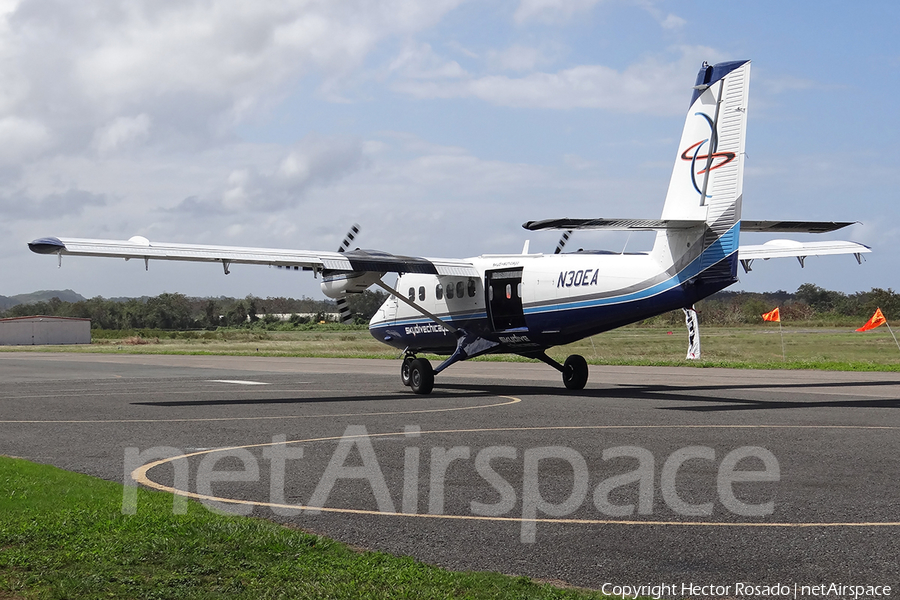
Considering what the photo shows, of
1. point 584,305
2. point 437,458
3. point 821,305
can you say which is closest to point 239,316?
point 821,305

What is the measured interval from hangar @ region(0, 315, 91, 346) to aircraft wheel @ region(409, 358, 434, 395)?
88016mm

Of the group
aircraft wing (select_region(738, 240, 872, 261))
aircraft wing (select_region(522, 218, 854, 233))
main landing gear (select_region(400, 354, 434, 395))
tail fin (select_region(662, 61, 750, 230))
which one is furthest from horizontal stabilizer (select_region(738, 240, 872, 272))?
main landing gear (select_region(400, 354, 434, 395))

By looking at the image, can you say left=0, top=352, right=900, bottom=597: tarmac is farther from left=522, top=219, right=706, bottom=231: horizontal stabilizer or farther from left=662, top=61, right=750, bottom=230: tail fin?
left=662, top=61, right=750, bottom=230: tail fin

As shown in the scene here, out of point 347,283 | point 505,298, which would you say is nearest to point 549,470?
point 505,298

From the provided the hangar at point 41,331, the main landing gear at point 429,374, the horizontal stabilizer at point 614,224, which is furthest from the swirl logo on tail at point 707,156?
the hangar at point 41,331

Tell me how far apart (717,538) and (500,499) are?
256cm

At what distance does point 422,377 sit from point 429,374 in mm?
224

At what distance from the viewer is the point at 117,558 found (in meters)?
6.95

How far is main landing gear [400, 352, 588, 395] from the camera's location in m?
25.2

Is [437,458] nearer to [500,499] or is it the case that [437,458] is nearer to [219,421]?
[500,499]

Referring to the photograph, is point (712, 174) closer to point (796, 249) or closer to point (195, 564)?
point (796, 249)

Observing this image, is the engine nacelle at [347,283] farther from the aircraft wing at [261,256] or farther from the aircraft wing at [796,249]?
the aircraft wing at [796,249]

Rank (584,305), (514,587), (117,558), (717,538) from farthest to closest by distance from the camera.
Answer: (584,305)
(717,538)
(117,558)
(514,587)

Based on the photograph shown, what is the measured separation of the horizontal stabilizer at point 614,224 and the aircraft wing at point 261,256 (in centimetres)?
671
